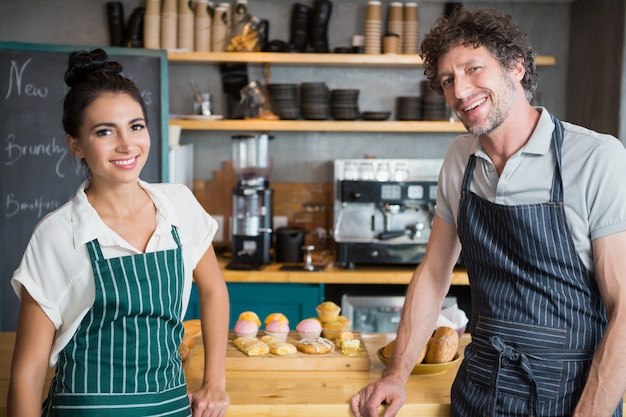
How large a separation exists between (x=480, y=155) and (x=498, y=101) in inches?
6.1

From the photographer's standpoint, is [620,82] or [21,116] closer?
[21,116]

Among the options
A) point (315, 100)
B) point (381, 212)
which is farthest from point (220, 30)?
point (381, 212)

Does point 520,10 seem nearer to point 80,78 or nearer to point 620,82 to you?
point 620,82

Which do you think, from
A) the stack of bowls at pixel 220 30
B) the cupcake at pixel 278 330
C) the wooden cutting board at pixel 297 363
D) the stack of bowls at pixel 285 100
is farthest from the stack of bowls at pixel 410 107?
the wooden cutting board at pixel 297 363

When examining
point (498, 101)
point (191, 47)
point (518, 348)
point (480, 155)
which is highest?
point (191, 47)

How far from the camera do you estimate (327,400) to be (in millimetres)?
1934

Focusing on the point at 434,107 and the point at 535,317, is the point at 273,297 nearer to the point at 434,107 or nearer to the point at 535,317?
the point at 434,107

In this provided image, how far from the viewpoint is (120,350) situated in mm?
1638

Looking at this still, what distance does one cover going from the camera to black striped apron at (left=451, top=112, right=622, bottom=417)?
1720mm

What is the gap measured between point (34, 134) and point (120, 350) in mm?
2306

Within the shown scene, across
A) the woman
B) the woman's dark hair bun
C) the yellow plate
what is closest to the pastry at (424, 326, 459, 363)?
the yellow plate

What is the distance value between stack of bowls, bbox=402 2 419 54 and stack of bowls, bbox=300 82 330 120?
1.79 ft

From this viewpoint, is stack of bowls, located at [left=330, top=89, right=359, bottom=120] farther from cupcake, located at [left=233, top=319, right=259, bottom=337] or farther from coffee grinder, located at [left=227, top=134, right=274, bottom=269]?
cupcake, located at [left=233, top=319, right=259, bottom=337]

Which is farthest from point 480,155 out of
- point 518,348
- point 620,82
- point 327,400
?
point 620,82
